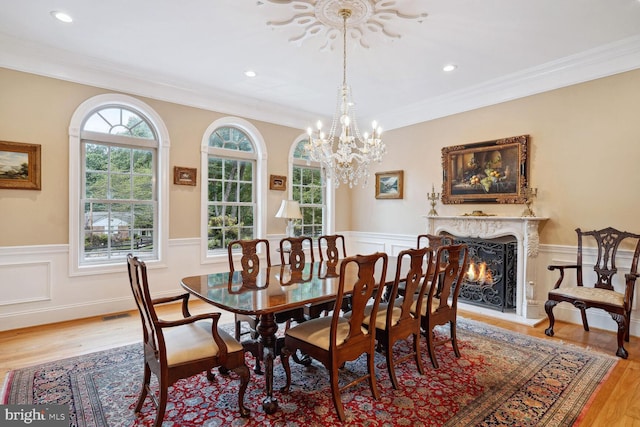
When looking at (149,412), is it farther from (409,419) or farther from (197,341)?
(409,419)

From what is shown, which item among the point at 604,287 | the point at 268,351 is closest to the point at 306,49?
the point at 268,351

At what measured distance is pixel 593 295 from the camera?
3.29m

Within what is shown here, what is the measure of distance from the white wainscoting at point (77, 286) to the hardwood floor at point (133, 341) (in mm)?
132

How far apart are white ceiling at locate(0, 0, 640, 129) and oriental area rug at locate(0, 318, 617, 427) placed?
9.78ft

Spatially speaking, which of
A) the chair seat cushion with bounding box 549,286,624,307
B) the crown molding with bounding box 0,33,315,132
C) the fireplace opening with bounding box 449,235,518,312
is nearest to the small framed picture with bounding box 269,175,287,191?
the crown molding with bounding box 0,33,315,132

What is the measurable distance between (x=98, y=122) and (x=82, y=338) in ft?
8.22

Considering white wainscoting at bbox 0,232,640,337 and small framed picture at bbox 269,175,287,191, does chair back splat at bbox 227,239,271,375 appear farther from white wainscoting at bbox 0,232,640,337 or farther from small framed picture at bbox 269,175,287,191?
small framed picture at bbox 269,175,287,191

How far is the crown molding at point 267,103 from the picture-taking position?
348cm

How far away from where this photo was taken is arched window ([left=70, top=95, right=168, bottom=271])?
155 inches

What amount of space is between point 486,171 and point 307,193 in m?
2.97

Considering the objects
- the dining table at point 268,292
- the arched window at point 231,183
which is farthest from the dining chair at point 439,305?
the arched window at point 231,183

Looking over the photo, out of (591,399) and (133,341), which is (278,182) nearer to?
(133,341)

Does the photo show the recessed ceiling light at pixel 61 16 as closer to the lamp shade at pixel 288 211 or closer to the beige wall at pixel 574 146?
the lamp shade at pixel 288 211

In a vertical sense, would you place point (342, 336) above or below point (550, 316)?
above
